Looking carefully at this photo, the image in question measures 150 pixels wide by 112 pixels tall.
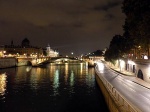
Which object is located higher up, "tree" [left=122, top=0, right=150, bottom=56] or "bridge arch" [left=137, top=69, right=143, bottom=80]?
"tree" [left=122, top=0, right=150, bottom=56]

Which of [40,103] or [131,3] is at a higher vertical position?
[131,3]

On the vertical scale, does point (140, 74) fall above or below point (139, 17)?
below

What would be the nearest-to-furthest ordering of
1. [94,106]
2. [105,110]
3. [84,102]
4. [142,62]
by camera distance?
[105,110], [94,106], [84,102], [142,62]

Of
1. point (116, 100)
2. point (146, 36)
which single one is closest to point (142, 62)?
point (146, 36)

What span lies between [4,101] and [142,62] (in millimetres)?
27356

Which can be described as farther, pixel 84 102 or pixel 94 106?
pixel 84 102

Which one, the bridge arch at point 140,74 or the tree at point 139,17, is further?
the bridge arch at point 140,74

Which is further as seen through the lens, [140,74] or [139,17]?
[140,74]

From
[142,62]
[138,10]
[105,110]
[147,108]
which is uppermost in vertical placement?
[138,10]

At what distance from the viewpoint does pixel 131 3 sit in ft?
125

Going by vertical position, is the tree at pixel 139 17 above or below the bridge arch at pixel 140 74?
above

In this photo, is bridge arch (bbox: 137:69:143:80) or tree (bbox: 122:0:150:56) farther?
bridge arch (bbox: 137:69:143:80)

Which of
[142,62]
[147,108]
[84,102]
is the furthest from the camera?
[142,62]

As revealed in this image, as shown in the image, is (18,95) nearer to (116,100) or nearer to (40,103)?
(40,103)
